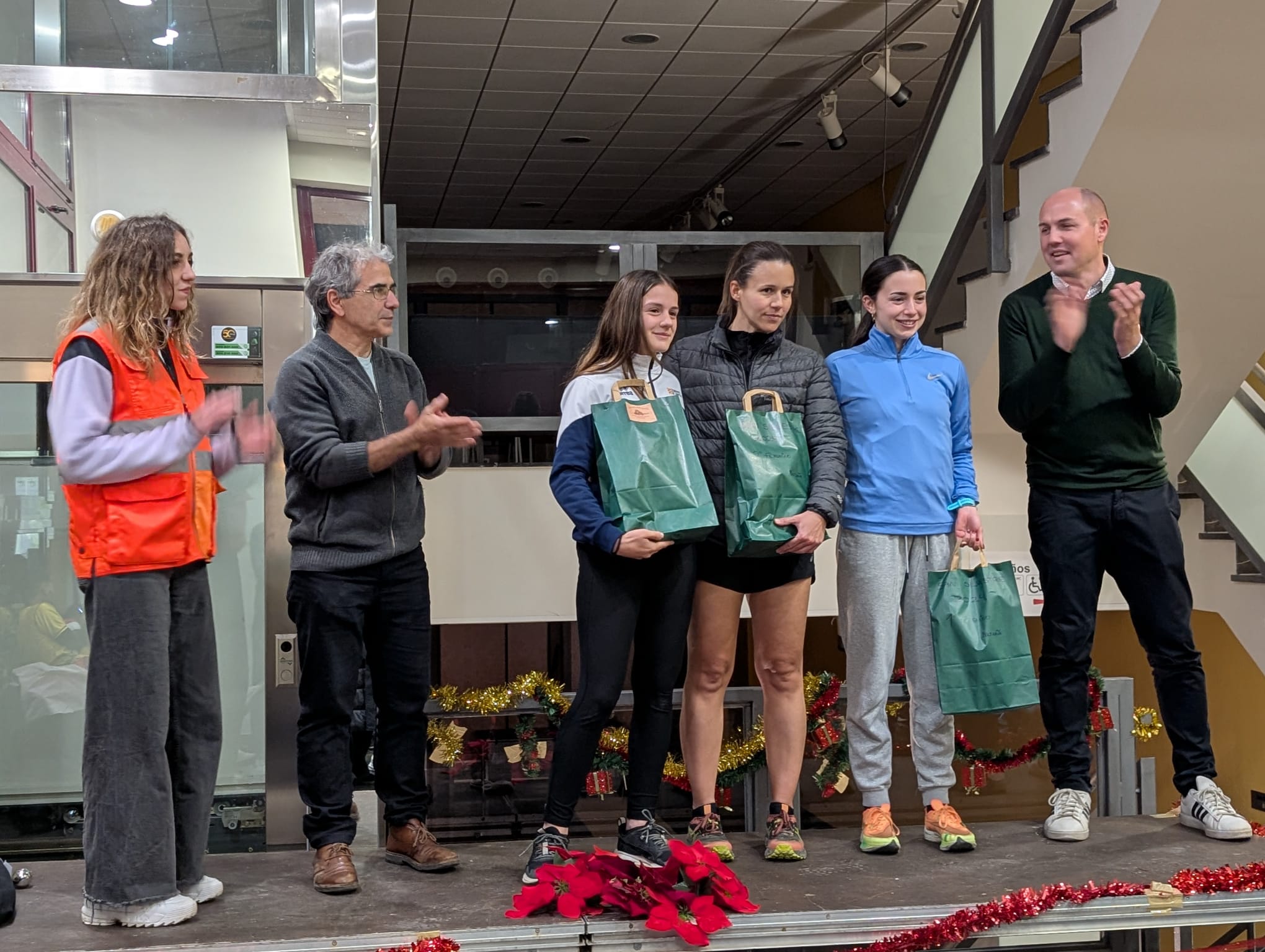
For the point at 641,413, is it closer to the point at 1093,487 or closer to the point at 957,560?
the point at 957,560

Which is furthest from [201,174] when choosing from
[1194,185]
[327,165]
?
[1194,185]

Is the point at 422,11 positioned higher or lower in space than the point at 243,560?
higher

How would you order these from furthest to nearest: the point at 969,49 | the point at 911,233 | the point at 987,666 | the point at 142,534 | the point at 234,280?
the point at 911,233 → the point at 969,49 → the point at 234,280 → the point at 987,666 → the point at 142,534

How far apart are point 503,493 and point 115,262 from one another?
313 cm

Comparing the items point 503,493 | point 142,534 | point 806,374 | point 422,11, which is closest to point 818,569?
point 503,493

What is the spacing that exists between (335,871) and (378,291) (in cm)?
141

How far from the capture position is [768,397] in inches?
133

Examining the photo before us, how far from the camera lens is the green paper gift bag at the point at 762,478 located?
3.19m

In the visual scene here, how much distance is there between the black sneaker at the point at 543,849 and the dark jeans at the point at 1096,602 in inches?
54.9

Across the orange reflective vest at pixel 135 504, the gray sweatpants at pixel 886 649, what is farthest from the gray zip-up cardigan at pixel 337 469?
the gray sweatpants at pixel 886 649

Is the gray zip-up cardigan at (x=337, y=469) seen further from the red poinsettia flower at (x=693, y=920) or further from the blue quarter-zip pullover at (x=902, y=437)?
the blue quarter-zip pullover at (x=902, y=437)

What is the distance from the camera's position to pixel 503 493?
5.92 m

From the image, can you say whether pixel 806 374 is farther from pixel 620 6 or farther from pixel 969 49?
pixel 620 6

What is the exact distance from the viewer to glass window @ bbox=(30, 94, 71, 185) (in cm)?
400
